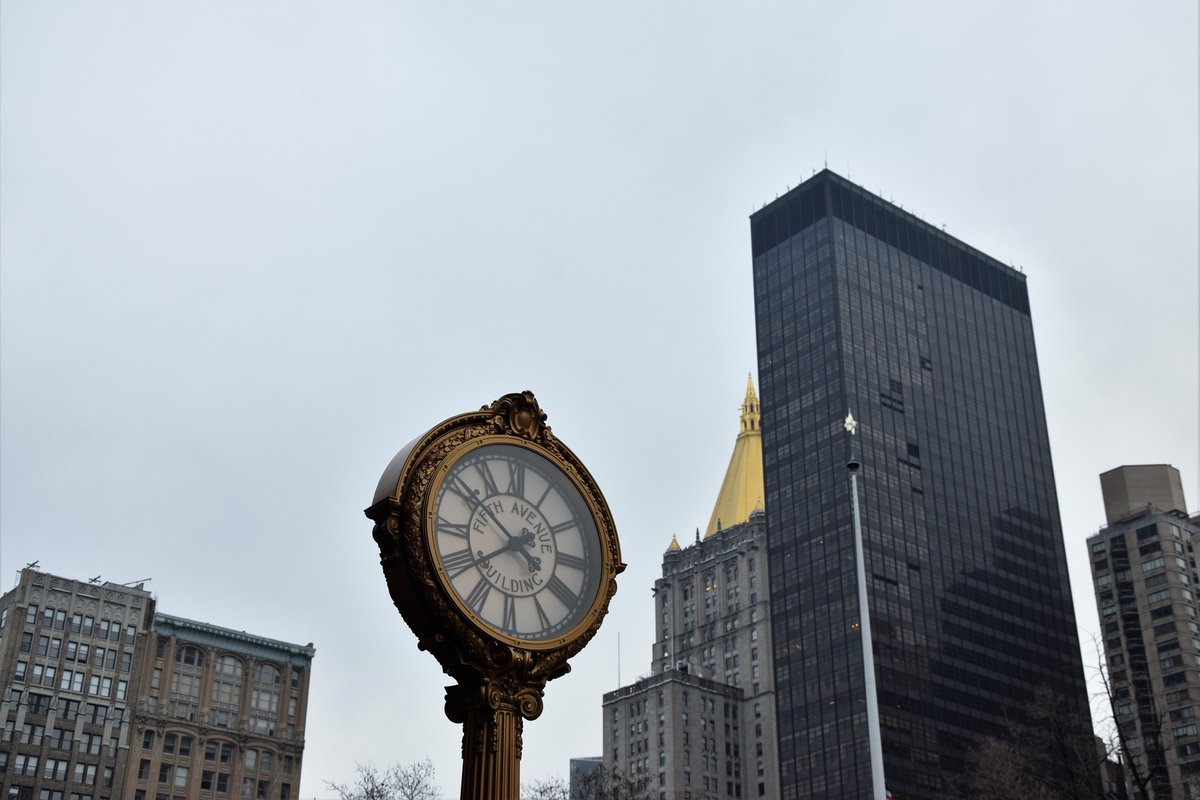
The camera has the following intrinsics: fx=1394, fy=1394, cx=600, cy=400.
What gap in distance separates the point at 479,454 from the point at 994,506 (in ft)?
492

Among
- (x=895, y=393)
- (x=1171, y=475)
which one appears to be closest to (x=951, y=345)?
(x=895, y=393)

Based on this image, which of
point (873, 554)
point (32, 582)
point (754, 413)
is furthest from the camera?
point (754, 413)

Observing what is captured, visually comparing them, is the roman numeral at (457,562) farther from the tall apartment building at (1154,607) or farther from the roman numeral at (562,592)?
the tall apartment building at (1154,607)

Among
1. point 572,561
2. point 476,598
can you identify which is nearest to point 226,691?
point 572,561

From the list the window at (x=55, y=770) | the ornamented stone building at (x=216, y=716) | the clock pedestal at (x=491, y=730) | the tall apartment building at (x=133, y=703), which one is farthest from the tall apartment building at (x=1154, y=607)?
the clock pedestal at (x=491, y=730)

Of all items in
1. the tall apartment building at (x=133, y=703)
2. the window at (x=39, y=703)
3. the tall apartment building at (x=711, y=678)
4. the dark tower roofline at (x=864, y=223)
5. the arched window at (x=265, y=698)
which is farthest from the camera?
the dark tower roofline at (x=864, y=223)

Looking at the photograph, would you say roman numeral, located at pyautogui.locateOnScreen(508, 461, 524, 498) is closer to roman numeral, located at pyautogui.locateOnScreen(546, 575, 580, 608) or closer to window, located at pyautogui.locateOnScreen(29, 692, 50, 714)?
roman numeral, located at pyautogui.locateOnScreen(546, 575, 580, 608)

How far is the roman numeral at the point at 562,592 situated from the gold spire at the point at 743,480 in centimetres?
16180

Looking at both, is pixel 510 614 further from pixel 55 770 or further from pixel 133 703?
pixel 133 703

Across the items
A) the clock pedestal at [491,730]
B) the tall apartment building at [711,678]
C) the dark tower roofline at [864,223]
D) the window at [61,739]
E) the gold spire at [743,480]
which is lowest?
the clock pedestal at [491,730]

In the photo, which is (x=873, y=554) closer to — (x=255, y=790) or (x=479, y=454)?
(x=255, y=790)

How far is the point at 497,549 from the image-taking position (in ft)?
24.9

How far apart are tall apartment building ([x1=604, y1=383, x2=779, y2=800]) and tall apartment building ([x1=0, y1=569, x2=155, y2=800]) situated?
49.1 m

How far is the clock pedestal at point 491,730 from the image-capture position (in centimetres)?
727
